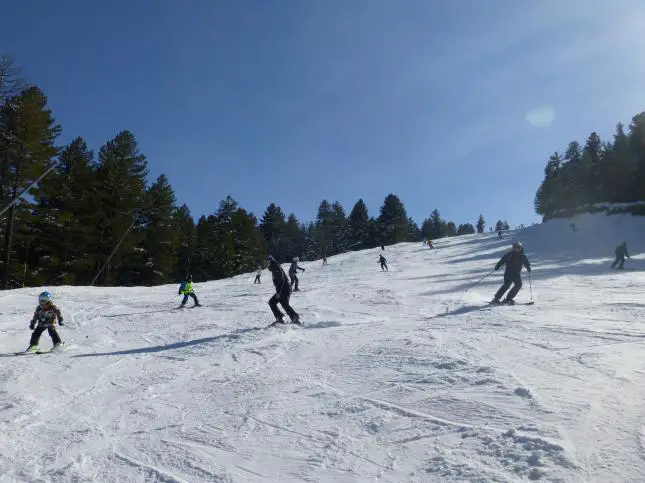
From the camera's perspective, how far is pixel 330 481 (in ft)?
11.7

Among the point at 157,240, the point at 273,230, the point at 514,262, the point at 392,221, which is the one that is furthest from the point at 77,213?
the point at 392,221

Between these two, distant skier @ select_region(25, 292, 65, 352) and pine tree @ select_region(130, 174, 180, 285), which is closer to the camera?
distant skier @ select_region(25, 292, 65, 352)

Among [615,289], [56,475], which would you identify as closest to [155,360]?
[56,475]

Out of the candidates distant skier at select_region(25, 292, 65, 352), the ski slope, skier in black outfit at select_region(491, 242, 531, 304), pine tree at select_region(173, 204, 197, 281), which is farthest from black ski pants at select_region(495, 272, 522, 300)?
pine tree at select_region(173, 204, 197, 281)

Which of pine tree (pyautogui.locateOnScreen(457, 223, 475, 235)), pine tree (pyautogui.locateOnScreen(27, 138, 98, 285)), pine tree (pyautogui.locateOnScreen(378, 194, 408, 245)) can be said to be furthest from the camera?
pine tree (pyautogui.locateOnScreen(457, 223, 475, 235))

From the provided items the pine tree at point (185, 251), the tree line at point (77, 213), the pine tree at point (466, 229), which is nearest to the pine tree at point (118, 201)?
the tree line at point (77, 213)

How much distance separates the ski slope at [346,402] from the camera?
371cm

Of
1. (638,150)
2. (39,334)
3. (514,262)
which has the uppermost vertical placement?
(638,150)

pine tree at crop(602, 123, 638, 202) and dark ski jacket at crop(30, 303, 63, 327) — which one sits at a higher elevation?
pine tree at crop(602, 123, 638, 202)

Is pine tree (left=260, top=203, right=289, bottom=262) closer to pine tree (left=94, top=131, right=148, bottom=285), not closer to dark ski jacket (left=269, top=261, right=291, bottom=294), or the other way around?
pine tree (left=94, top=131, right=148, bottom=285)

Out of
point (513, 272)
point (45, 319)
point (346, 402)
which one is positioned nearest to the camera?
point (346, 402)

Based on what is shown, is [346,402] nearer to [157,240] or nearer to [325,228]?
[157,240]

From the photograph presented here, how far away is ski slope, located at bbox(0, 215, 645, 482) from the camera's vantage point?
12.2 feet

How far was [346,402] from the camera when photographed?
5152 millimetres
